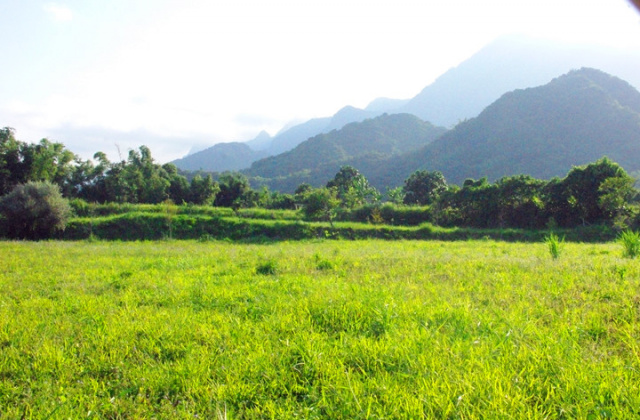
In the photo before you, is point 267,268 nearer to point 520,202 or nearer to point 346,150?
point 520,202

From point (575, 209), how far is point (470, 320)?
109ft

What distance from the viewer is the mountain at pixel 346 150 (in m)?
117

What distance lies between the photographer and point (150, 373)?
123 inches

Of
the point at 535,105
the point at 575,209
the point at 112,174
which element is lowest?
the point at 575,209

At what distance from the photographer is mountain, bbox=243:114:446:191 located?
382ft

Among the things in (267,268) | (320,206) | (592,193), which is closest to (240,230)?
(320,206)

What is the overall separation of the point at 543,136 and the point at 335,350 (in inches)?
4200

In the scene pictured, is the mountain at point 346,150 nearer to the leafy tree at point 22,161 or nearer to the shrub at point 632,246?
the leafy tree at point 22,161

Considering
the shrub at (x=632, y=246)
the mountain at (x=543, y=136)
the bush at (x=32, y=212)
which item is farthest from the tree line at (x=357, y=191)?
the mountain at (x=543, y=136)

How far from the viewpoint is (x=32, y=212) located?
83.4 feet

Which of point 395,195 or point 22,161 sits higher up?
point 22,161

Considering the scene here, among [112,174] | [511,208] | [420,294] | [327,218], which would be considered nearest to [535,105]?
[511,208]

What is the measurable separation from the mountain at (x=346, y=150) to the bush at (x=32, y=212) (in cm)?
8122

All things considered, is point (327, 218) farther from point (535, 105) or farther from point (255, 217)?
point (535, 105)
